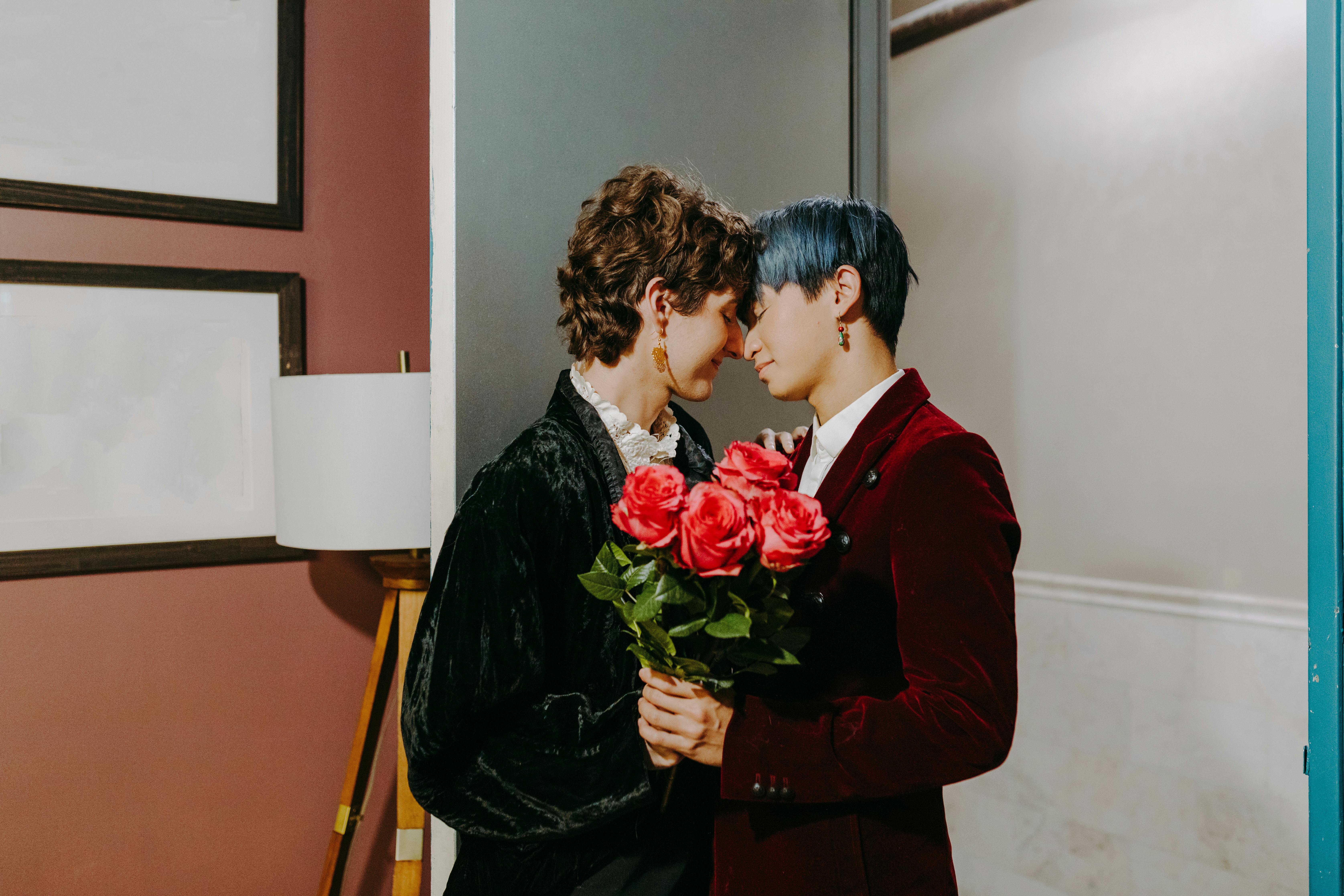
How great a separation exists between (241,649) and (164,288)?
924 mm

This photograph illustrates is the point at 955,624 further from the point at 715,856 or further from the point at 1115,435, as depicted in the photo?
the point at 1115,435

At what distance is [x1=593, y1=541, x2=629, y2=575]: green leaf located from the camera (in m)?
0.99

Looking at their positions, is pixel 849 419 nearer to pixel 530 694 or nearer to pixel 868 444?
pixel 868 444

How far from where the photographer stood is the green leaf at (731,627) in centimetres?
91

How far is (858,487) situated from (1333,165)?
674mm

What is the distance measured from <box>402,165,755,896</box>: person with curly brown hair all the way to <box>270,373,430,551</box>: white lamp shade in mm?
535

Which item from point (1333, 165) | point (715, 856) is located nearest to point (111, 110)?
point (715, 856)

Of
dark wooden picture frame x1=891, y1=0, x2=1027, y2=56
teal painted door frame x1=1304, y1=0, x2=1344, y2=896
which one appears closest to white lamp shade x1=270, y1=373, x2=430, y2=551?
teal painted door frame x1=1304, y1=0, x2=1344, y2=896

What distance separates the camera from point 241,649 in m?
2.27

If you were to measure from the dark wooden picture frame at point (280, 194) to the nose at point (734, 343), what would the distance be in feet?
4.78

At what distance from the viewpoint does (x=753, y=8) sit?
5.98 feet

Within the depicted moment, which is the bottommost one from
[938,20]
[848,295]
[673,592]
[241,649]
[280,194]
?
[241,649]

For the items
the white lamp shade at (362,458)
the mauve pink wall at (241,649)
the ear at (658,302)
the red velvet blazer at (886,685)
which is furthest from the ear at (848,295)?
the mauve pink wall at (241,649)

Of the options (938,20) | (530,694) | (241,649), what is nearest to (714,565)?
(530,694)
